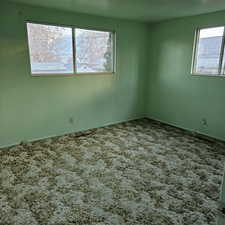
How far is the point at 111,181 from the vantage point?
250 cm

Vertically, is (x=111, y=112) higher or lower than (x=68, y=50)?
lower

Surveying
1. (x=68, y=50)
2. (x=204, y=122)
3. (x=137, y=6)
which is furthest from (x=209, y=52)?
(x=68, y=50)

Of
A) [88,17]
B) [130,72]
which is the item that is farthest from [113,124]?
[88,17]

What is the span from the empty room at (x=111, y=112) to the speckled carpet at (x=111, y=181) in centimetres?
1

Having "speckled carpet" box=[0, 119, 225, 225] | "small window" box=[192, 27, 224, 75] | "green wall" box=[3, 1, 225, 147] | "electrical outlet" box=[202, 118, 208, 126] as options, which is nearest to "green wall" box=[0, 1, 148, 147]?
"green wall" box=[3, 1, 225, 147]

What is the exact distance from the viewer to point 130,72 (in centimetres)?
473

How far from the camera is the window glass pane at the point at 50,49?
3.38 m

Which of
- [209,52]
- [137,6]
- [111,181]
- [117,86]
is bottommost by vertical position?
[111,181]

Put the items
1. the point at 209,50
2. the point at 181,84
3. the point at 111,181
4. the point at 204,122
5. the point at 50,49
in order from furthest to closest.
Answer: the point at 181,84 → the point at 204,122 → the point at 209,50 → the point at 50,49 → the point at 111,181

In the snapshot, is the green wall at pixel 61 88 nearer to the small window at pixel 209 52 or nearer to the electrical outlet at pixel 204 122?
the small window at pixel 209 52

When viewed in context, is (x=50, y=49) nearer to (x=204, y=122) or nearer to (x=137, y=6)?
(x=137, y=6)

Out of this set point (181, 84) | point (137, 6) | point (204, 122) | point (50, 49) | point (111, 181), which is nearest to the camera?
point (111, 181)

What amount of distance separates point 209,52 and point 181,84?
84 cm

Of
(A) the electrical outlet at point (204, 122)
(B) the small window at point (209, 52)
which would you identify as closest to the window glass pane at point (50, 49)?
(B) the small window at point (209, 52)
